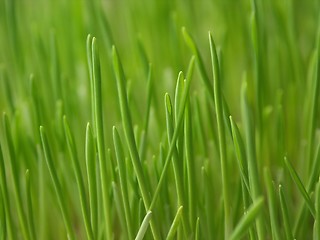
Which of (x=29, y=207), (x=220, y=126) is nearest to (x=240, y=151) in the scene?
(x=220, y=126)

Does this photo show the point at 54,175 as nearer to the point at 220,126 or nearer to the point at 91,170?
the point at 91,170

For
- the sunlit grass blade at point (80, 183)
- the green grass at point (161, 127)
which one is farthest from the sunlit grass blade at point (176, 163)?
the sunlit grass blade at point (80, 183)

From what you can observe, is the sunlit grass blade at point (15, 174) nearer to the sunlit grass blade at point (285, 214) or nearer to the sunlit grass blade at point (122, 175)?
the sunlit grass blade at point (122, 175)

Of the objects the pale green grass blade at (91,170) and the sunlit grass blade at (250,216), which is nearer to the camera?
the sunlit grass blade at (250,216)

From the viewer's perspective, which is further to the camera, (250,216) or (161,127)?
(161,127)

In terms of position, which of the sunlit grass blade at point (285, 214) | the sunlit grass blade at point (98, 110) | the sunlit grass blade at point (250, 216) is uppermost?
the sunlit grass blade at point (98, 110)

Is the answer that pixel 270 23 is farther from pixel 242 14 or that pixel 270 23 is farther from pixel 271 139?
pixel 271 139

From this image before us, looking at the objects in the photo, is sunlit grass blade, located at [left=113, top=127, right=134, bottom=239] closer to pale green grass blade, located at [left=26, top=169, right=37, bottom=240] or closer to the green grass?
the green grass

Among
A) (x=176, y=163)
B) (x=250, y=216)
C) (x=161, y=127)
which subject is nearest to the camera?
(x=250, y=216)

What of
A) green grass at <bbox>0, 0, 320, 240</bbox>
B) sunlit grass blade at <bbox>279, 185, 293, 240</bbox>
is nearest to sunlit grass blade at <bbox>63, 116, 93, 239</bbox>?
green grass at <bbox>0, 0, 320, 240</bbox>
